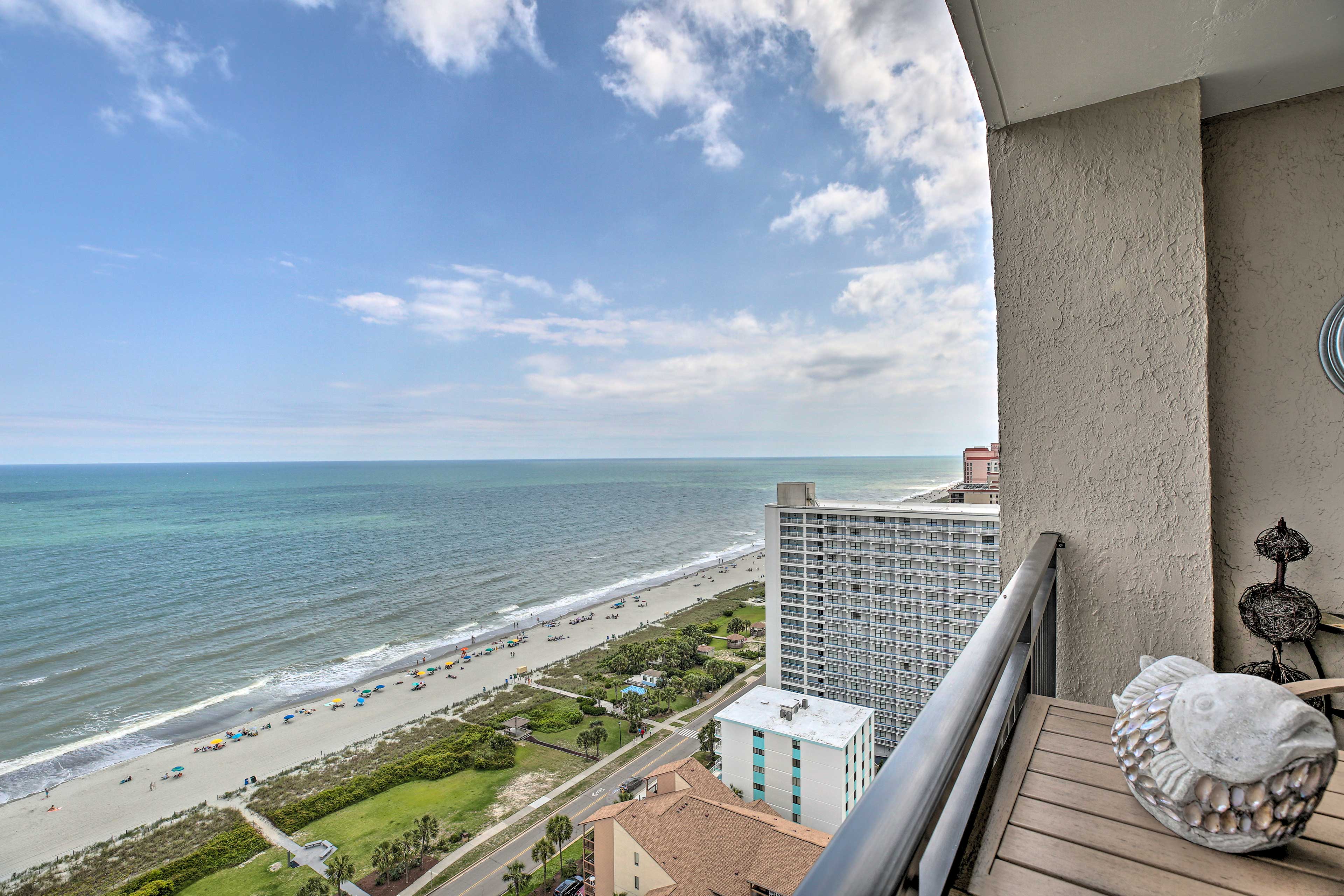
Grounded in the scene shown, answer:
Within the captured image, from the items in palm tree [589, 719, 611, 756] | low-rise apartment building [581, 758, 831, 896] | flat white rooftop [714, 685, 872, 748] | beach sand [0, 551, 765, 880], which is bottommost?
beach sand [0, 551, 765, 880]

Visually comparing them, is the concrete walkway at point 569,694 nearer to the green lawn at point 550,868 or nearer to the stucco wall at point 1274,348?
the green lawn at point 550,868

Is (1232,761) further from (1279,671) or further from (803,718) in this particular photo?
(803,718)

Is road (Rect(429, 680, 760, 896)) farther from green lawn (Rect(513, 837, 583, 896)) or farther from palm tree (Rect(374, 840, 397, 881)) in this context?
palm tree (Rect(374, 840, 397, 881))

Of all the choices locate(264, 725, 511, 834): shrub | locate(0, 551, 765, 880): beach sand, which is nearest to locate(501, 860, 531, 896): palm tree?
locate(264, 725, 511, 834): shrub

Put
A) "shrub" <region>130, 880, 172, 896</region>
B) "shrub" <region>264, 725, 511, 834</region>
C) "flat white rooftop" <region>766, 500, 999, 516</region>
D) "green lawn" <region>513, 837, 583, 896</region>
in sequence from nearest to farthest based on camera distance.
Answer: "green lawn" <region>513, 837, 583, 896</region> < "shrub" <region>130, 880, 172, 896</region> < "shrub" <region>264, 725, 511, 834</region> < "flat white rooftop" <region>766, 500, 999, 516</region>

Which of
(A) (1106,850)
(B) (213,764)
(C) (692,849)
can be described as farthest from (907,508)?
(B) (213,764)

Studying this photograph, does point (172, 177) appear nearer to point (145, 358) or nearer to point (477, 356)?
point (145, 358)
